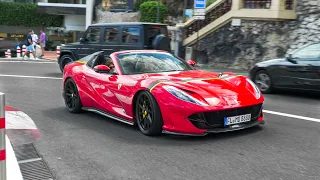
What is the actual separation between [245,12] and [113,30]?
661 cm

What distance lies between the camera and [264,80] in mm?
10539

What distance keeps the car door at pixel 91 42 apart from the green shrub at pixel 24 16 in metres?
28.2

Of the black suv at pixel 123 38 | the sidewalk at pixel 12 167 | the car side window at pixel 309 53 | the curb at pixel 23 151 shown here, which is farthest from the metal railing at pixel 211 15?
the sidewalk at pixel 12 167

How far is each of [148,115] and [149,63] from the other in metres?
1.24

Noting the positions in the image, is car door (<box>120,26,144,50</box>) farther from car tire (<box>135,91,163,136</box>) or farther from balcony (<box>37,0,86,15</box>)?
balcony (<box>37,0,86,15</box>)

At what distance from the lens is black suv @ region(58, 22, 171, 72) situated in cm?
1223

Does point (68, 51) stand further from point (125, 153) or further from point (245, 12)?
point (125, 153)

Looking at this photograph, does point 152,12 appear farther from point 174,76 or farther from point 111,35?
point 174,76

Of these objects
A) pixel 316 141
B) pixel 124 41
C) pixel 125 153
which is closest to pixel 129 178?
pixel 125 153

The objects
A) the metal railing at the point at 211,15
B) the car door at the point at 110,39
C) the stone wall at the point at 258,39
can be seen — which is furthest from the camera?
the metal railing at the point at 211,15

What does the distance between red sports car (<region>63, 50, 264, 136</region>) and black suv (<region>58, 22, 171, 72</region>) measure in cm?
486

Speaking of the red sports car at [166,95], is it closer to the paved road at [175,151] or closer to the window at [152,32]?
the paved road at [175,151]

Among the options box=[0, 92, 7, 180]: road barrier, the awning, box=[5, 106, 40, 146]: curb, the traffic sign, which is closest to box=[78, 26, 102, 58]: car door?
the traffic sign

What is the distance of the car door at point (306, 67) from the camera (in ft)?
30.7
